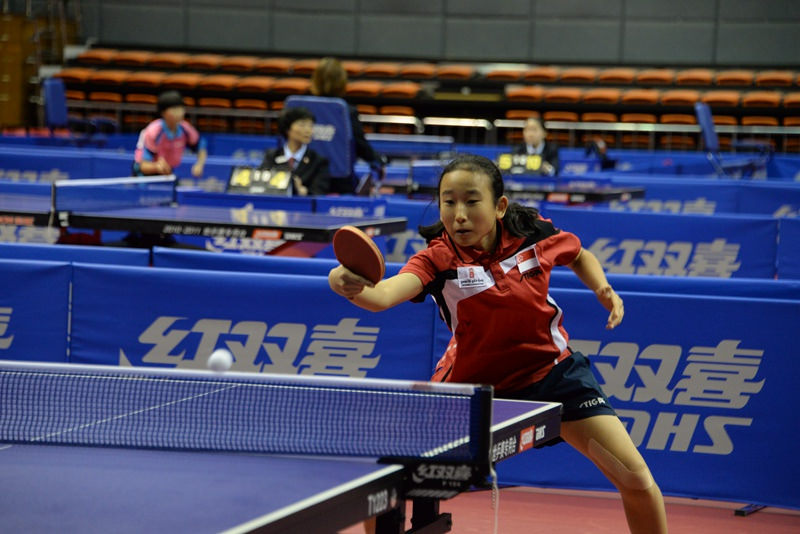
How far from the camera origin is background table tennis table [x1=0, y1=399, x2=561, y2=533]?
68.8 inches

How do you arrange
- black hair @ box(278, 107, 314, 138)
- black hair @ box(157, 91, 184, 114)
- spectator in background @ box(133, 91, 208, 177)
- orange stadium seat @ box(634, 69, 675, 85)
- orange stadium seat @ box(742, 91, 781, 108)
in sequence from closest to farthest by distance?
1. black hair @ box(278, 107, 314, 138)
2. spectator in background @ box(133, 91, 208, 177)
3. black hair @ box(157, 91, 184, 114)
4. orange stadium seat @ box(742, 91, 781, 108)
5. orange stadium seat @ box(634, 69, 675, 85)

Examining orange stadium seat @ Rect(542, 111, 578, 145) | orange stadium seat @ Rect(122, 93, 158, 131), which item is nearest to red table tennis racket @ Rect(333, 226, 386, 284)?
orange stadium seat @ Rect(542, 111, 578, 145)

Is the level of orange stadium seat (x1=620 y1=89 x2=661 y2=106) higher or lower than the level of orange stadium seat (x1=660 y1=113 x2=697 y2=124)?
higher

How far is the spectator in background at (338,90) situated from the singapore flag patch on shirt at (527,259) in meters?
5.37

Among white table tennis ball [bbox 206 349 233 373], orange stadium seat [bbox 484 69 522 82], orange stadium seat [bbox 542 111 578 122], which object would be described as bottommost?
white table tennis ball [bbox 206 349 233 373]

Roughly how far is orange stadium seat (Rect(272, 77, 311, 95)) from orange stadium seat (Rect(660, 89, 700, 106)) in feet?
19.9

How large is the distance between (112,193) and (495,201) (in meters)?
4.54

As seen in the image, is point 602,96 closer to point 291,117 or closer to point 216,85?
point 216,85

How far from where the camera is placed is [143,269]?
4492mm

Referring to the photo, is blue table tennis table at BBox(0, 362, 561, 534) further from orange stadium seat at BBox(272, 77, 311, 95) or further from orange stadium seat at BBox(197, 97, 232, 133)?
orange stadium seat at BBox(197, 97, 232, 133)

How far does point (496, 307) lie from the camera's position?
279cm

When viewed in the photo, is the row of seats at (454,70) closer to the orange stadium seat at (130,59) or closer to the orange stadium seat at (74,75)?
the orange stadium seat at (130,59)

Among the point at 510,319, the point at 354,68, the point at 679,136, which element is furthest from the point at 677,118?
the point at 510,319

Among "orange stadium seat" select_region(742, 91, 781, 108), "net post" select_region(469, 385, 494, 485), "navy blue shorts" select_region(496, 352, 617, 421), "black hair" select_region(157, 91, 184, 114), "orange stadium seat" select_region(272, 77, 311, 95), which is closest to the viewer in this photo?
"net post" select_region(469, 385, 494, 485)
